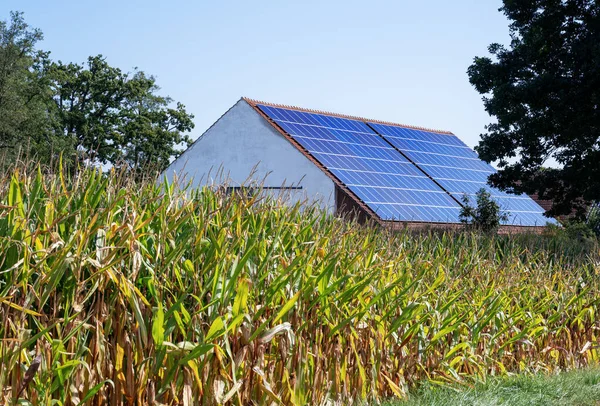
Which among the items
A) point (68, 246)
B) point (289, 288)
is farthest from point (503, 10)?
point (68, 246)

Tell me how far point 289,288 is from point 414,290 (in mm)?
1800

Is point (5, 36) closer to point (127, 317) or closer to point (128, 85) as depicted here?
point (128, 85)

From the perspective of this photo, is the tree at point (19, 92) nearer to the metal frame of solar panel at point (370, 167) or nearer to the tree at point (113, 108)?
the tree at point (113, 108)

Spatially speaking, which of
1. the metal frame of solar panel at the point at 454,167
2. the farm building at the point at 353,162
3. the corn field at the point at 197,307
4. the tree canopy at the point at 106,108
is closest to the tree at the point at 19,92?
the tree canopy at the point at 106,108

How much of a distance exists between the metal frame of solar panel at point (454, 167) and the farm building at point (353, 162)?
2.6 inches

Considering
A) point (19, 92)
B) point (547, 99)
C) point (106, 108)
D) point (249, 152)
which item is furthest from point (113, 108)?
point (547, 99)

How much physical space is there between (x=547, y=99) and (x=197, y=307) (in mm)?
17021

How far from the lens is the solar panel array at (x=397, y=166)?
983 inches

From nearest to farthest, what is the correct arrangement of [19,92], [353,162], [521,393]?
[521,393] → [353,162] → [19,92]

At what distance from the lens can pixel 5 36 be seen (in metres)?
41.6

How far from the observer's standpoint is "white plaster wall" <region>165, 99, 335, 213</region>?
26.7m

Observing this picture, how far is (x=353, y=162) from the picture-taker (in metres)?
26.9

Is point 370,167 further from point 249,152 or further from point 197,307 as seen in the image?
point 197,307

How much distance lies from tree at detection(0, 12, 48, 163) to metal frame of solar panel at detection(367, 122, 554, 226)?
18.6 m
